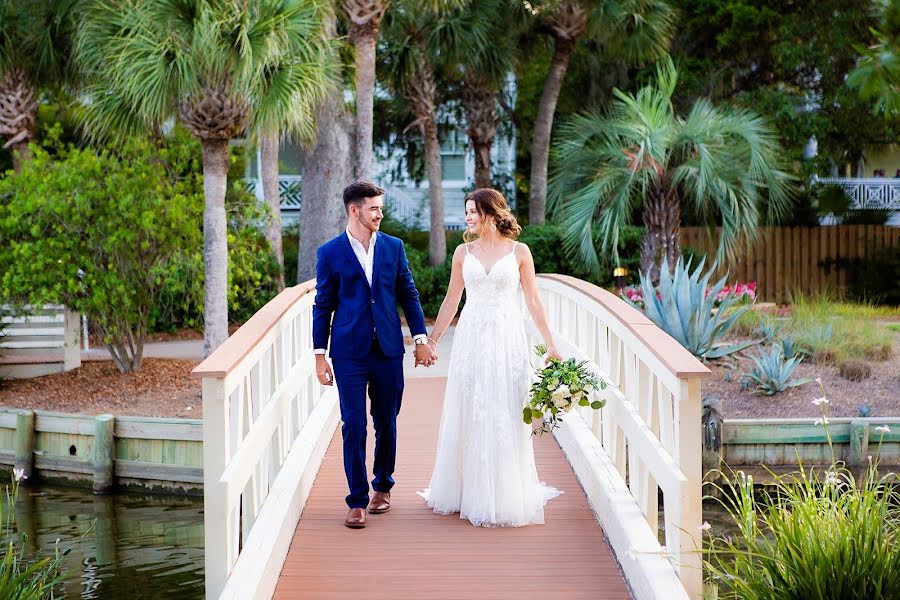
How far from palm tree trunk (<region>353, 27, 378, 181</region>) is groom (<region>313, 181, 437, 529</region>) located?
→ 12004mm

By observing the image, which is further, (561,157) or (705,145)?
(561,157)

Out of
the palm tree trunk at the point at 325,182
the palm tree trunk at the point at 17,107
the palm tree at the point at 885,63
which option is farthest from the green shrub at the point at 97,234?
the palm tree at the point at 885,63

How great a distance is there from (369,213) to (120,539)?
550cm

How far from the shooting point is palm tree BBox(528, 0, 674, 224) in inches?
944

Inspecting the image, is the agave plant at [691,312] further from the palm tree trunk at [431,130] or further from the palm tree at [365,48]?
the palm tree trunk at [431,130]

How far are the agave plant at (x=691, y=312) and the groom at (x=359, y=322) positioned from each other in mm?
6879

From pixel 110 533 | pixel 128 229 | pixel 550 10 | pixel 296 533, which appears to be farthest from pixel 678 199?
pixel 296 533

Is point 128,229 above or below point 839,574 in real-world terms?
above

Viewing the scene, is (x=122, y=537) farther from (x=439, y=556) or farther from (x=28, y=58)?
(x=28, y=58)

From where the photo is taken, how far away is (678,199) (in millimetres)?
19391

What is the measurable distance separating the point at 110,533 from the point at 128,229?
5469 millimetres

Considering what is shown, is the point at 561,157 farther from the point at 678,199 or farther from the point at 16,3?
the point at 16,3

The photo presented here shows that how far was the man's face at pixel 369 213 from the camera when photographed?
6840mm

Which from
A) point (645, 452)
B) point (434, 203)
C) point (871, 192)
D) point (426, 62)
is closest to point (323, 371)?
point (645, 452)
